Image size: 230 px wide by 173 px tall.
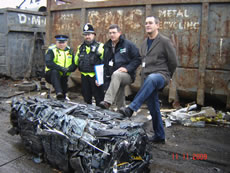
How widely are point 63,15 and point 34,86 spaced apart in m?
2.43

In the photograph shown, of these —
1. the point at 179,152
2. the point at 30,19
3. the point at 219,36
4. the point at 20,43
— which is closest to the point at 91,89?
the point at 179,152

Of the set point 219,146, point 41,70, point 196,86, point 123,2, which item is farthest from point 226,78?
point 41,70

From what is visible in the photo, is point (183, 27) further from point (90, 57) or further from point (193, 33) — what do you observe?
point (90, 57)

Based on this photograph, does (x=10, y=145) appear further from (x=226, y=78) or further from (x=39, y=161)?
(x=226, y=78)

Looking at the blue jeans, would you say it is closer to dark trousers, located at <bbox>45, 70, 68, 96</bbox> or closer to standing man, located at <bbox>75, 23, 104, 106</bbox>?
standing man, located at <bbox>75, 23, 104, 106</bbox>

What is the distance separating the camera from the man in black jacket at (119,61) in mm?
3754

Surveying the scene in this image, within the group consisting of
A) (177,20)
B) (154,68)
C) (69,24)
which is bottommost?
(154,68)

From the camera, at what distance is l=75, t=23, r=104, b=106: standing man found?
14.8ft

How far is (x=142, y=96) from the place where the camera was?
10.6 feet

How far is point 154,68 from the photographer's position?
3426 millimetres

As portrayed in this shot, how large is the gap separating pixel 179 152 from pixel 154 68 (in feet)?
4.10

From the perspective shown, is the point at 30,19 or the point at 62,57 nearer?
the point at 62,57

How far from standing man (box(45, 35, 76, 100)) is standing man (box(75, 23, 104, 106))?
0.33 meters
